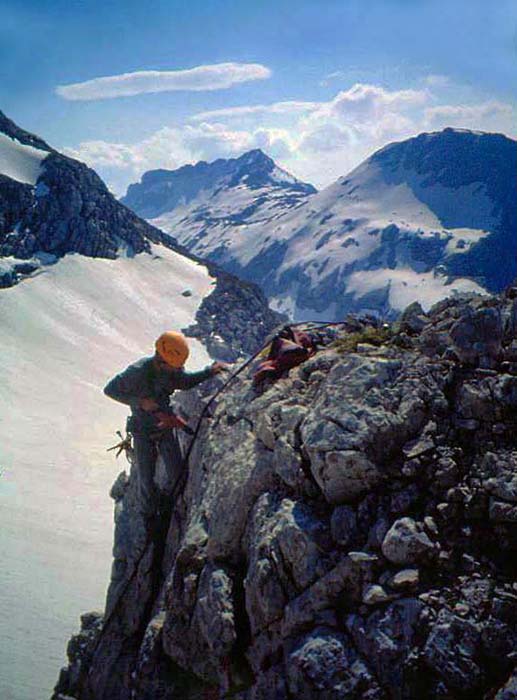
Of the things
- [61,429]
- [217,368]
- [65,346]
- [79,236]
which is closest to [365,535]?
[217,368]

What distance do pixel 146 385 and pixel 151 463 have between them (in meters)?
1.69

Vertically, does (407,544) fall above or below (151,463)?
above

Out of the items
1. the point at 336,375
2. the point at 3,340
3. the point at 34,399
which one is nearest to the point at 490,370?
the point at 336,375

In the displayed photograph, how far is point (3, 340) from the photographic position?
49.3 meters

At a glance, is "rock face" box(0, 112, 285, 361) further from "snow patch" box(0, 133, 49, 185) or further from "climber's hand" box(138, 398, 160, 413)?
"climber's hand" box(138, 398, 160, 413)

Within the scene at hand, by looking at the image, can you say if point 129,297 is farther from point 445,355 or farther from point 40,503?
point 445,355

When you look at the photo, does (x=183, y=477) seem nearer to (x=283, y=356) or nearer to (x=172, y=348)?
(x=172, y=348)

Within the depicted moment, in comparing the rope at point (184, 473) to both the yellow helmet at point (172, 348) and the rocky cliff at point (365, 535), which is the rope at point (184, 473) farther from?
the rocky cliff at point (365, 535)

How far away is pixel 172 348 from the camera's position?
9742mm

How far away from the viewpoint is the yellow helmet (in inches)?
381

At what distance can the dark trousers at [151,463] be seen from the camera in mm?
10422

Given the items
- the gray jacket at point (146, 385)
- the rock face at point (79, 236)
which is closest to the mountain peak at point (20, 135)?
the rock face at point (79, 236)

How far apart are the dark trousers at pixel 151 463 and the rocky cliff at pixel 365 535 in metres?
2.08

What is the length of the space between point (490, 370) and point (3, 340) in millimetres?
50827
